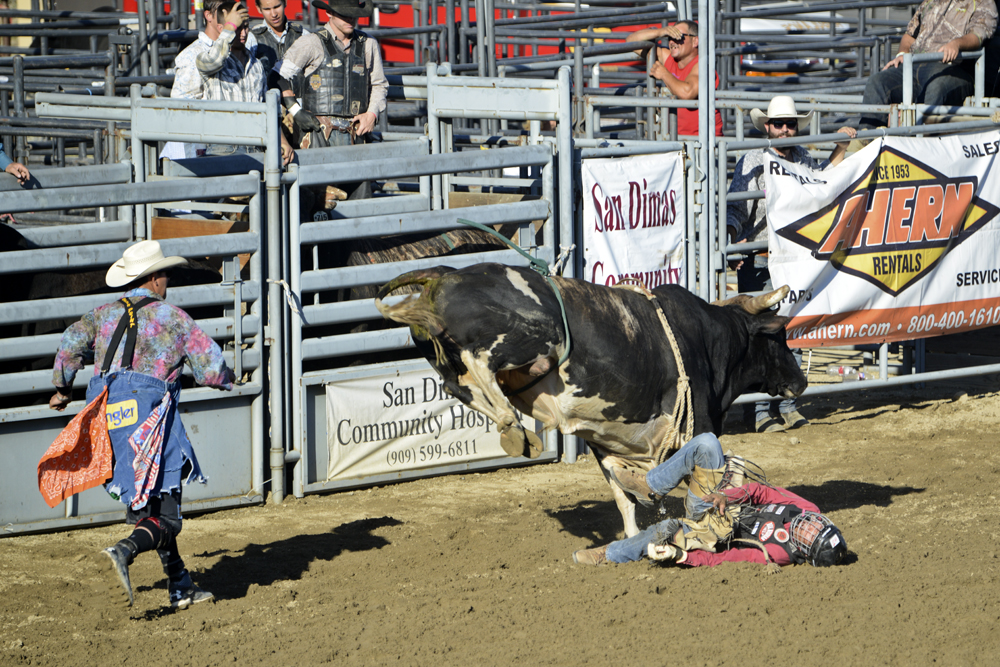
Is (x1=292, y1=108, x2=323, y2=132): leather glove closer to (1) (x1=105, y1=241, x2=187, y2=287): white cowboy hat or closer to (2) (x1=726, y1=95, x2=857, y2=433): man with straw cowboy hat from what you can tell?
(1) (x1=105, y1=241, x2=187, y2=287): white cowboy hat

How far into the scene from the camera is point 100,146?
8820 millimetres

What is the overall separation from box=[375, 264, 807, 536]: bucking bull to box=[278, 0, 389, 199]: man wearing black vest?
3.55 meters

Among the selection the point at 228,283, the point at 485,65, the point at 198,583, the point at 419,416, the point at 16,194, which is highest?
the point at 485,65

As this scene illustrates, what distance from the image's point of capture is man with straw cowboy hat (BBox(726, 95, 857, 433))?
857 cm

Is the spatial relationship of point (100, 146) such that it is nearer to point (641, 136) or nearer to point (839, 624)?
point (641, 136)

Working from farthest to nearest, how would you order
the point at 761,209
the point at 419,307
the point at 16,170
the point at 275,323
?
1. the point at 761,209
2. the point at 275,323
3. the point at 16,170
4. the point at 419,307

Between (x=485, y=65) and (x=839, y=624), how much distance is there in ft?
22.5

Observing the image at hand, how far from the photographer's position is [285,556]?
5.84 meters

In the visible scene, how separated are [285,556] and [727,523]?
91.3 inches

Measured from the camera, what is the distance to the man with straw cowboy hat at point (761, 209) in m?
→ 8.57

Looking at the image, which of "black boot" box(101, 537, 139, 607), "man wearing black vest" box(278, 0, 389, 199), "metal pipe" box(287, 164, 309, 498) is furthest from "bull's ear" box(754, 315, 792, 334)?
"man wearing black vest" box(278, 0, 389, 199)

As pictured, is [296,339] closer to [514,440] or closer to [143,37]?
[514,440]

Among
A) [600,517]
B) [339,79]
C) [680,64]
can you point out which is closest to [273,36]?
→ [339,79]

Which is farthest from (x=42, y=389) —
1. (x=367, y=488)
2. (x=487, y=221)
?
(x=487, y=221)
